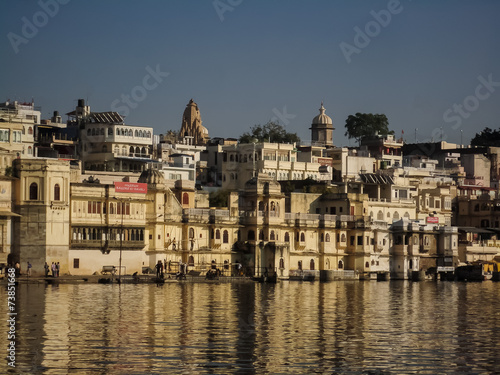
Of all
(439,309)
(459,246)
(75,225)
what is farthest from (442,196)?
(439,309)

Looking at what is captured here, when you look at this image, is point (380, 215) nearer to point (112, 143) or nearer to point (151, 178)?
point (112, 143)

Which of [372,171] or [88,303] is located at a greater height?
[372,171]

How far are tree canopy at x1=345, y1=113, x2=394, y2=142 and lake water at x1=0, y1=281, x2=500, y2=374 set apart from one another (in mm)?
74623

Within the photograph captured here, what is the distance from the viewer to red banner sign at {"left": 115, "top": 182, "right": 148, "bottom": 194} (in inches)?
3198

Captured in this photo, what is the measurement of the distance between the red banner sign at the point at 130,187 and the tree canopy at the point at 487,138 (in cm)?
8460

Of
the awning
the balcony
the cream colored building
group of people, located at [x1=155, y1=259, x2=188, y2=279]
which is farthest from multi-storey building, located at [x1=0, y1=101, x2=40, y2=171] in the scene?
the awning

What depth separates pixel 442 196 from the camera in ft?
377

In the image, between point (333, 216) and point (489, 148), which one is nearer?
point (333, 216)

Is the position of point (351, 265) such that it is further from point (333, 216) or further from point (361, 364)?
point (361, 364)

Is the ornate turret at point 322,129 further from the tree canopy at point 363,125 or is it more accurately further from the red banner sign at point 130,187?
the red banner sign at point 130,187

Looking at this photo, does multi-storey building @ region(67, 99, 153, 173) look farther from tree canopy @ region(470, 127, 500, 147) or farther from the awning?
tree canopy @ region(470, 127, 500, 147)

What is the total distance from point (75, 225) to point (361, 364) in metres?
47.0

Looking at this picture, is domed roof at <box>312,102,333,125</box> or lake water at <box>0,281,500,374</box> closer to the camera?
lake water at <box>0,281,500,374</box>

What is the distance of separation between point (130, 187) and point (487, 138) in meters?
88.7
